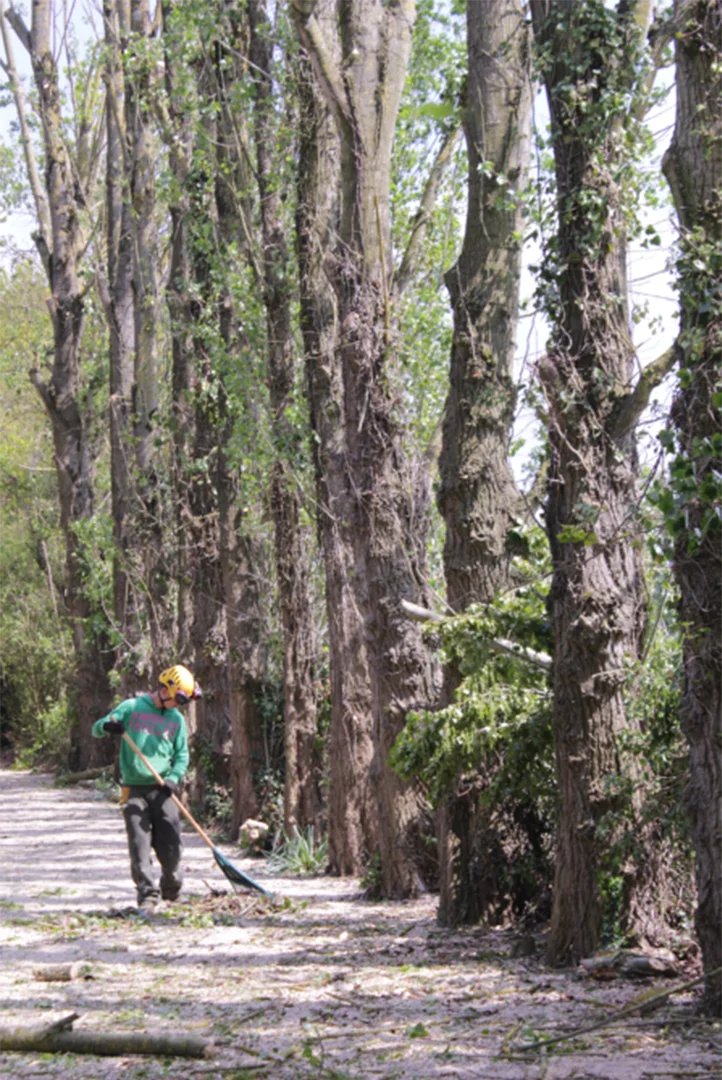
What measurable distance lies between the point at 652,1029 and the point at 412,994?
1.89m

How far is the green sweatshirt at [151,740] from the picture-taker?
40.5 feet

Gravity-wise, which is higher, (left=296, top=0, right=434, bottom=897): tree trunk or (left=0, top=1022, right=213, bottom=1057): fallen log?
(left=296, top=0, right=434, bottom=897): tree trunk

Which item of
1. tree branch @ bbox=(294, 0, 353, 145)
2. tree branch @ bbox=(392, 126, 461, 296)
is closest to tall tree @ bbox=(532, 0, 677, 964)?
tree branch @ bbox=(294, 0, 353, 145)

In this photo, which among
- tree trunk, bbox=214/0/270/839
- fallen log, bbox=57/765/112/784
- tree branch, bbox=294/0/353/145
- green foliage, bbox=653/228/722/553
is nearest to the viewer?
green foliage, bbox=653/228/722/553

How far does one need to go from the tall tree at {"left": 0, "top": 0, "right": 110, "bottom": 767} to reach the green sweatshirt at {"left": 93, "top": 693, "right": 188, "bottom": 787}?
14.4 meters

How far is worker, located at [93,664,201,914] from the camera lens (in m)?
12.3

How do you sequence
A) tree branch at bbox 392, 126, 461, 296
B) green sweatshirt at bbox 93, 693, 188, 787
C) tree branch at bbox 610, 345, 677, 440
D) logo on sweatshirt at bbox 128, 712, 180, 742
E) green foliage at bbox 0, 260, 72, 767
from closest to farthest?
tree branch at bbox 610, 345, 677, 440, green sweatshirt at bbox 93, 693, 188, 787, logo on sweatshirt at bbox 128, 712, 180, 742, tree branch at bbox 392, 126, 461, 296, green foliage at bbox 0, 260, 72, 767

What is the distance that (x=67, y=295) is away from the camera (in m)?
27.3

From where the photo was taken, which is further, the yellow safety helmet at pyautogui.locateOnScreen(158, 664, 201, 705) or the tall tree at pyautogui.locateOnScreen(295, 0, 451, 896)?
the yellow safety helmet at pyautogui.locateOnScreen(158, 664, 201, 705)

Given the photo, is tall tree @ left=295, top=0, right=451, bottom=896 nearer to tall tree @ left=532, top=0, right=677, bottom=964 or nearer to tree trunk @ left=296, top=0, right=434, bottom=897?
tree trunk @ left=296, top=0, right=434, bottom=897

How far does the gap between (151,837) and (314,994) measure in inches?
178

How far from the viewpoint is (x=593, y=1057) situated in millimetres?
6344

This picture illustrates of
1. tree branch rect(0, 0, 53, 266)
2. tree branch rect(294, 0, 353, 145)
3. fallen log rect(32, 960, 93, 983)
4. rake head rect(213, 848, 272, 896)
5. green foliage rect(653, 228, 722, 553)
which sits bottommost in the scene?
fallen log rect(32, 960, 93, 983)

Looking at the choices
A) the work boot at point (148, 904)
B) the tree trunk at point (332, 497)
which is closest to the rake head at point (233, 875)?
the work boot at point (148, 904)
